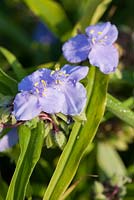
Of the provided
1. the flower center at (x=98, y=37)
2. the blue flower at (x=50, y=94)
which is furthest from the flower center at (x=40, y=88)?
the flower center at (x=98, y=37)

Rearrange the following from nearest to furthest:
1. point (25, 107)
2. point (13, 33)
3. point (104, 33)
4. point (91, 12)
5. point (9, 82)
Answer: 1. point (25, 107)
2. point (9, 82)
3. point (104, 33)
4. point (91, 12)
5. point (13, 33)

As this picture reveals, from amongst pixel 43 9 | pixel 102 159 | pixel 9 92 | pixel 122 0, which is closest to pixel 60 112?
pixel 9 92

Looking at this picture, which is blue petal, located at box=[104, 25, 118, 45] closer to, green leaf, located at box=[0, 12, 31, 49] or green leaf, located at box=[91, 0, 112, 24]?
green leaf, located at box=[91, 0, 112, 24]

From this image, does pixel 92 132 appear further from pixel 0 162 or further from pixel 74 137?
pixel 0 162

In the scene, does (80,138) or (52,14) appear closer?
(80,138)

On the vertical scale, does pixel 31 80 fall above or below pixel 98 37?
below

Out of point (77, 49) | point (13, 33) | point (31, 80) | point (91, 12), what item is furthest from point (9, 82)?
point (13, 33)

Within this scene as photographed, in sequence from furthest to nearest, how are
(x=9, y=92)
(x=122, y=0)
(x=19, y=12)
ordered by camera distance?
(x=19, y=12) < (x=122, y=0) < (x=9, y=92)

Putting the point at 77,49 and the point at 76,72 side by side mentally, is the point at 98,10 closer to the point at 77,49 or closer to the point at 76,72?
the point at 77,49
